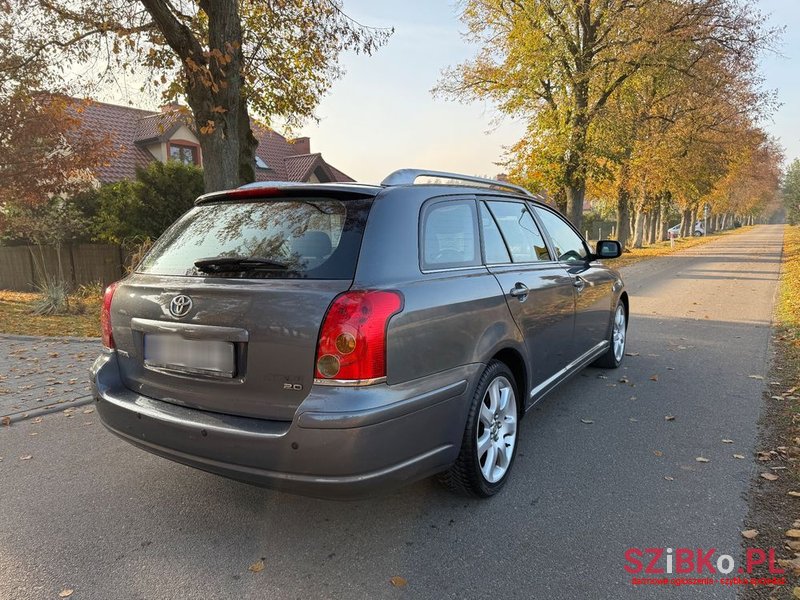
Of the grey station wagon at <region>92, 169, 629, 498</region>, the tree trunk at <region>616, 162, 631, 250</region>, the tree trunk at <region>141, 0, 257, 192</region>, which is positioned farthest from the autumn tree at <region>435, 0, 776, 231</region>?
the grey station wagon at <region>92, 169, 629, 498</region>

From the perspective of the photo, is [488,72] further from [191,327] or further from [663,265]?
[191,327]

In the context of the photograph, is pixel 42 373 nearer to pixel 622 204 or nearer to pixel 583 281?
pixel 583 281

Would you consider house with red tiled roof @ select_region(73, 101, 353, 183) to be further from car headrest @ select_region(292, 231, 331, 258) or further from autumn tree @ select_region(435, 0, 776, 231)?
car headrest @ select_region(292, 231, 331, 258)

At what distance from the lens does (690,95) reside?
74.6 ft

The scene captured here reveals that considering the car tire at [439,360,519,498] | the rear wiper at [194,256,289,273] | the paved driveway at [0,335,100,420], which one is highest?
the rear wiper at [194,256,289,273]

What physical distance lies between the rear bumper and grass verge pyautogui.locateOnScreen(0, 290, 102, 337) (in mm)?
6783

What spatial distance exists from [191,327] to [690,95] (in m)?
25.8

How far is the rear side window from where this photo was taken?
2.84 meters

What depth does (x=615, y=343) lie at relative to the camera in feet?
18.9

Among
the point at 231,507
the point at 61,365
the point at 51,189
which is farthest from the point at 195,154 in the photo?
the point at 231,507

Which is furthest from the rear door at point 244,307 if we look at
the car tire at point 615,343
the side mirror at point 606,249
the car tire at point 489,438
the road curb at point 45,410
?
the car tire at point 615,343

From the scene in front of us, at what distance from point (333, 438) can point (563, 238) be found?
3275mm

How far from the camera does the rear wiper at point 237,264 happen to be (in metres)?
2.57

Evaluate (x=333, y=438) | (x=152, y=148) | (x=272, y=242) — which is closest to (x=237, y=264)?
(x=272, y=242)
